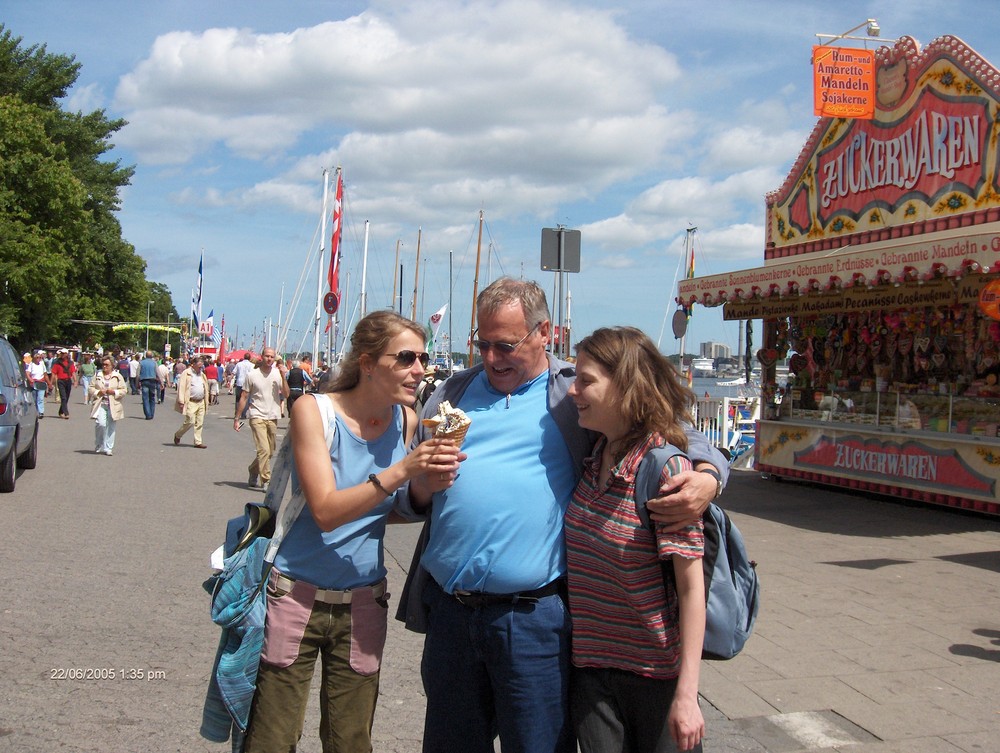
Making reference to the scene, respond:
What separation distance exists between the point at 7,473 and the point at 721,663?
8586 millimetres

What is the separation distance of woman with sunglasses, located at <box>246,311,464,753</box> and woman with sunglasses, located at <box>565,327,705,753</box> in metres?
0.62

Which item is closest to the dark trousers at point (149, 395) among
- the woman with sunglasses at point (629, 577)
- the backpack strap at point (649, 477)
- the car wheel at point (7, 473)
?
the car wheel at point (7, 473)

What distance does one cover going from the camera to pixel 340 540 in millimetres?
2824

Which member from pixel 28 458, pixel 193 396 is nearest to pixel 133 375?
pixel 193 396

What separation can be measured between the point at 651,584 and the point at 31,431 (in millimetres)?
11822

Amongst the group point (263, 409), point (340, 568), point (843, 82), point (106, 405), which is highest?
point (843, 82)

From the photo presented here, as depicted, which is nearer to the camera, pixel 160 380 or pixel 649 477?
pixel 649 477

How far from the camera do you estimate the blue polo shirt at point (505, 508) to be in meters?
2.57

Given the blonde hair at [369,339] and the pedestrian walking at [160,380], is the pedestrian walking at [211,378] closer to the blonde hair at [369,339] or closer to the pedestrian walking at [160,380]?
the pedestrian walking at [160,380]

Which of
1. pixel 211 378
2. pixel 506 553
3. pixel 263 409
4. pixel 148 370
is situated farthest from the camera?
pixel 211 378

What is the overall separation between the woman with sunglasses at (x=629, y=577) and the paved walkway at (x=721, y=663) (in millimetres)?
1815

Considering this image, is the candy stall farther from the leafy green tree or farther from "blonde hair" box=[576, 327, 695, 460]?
the leafy green tree

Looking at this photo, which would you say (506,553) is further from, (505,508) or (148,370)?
(148,370)

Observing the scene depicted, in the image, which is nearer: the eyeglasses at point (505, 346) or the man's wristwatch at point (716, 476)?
the man's wristwatch at point (716, 476)
